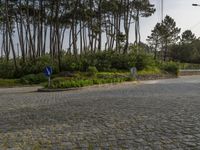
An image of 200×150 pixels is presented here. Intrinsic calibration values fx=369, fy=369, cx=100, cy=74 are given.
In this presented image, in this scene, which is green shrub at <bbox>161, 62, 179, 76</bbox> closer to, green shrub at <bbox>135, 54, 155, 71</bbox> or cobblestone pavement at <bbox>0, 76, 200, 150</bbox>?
green shrub at <bbox>135, 54, 155, 71</bbox>

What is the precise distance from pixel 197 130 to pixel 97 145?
253 cm

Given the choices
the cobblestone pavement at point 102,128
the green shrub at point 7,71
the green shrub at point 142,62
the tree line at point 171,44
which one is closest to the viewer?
the cobblestone pavement at point 102,128

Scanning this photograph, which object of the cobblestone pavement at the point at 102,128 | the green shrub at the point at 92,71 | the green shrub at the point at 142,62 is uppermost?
the green shrub at the point at 142,62

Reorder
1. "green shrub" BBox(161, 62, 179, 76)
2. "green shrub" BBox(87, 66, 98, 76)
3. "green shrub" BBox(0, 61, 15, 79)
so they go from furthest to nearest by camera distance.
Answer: "green shrub" BBox(161, 62, 179, 76)
"green shrub" BBox(0, 61, 15, 79)
"green shrub" BBox(87, 66, 98, 76)

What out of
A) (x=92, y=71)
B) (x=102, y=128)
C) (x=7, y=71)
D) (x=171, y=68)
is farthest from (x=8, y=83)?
(x=171, y=68)

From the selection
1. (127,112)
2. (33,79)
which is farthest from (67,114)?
(33,79)

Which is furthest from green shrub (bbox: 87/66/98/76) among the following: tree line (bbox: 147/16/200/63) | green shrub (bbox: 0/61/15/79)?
tree line (bbox: 147/16/200/63)

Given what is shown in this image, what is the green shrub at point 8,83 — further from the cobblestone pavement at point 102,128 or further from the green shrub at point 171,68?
the green shrub at point 171,68

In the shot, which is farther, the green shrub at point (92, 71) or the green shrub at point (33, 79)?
the green shrub at point (92, 71)

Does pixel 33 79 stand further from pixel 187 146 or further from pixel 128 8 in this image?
pixel 187 146

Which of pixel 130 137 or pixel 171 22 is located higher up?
pixel 171 22

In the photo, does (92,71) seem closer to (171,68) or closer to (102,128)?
(171,68)

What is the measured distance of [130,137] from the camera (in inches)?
300

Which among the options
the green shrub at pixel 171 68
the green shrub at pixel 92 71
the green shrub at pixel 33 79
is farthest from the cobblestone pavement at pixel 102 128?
the green shrub at pixel 171 68
